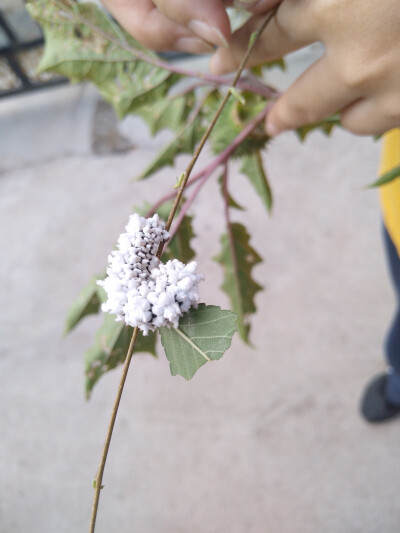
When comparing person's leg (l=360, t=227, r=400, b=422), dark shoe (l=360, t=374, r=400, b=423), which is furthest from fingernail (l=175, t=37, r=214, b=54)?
dark shoe (l=360, t=374, r=400, b=423)

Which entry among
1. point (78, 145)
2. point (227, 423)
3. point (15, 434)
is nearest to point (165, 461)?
point (227, 423)

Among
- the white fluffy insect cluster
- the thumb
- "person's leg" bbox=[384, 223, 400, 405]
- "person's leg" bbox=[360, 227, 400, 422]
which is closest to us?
the white fluffy insect cluster

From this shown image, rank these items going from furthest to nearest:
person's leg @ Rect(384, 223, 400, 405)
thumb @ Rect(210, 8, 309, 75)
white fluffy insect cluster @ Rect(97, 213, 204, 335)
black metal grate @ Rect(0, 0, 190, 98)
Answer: black metal grate @ Rect(0, 0, 190, 98) < person's leg @ Rect(384, 223, 400, 405) < thumb @ Rect(210, 8, 309, 75) < white fluffy insect cluster @ Rect(97, 213, 204, 335)

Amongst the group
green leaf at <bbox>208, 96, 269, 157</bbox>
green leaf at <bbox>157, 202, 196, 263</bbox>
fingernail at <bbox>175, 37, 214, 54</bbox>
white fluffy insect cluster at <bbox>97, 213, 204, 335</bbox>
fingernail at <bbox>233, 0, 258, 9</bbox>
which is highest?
fingernail at <bbox>175, 37, 214, 54</bbox>

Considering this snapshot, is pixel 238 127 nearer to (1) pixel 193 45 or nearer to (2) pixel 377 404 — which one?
(1) pixel 193 45

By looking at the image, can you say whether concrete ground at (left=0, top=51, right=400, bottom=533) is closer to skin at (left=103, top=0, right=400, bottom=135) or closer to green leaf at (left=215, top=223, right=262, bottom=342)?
green leaf at (left=215, top=223, right=262, bottom=342)

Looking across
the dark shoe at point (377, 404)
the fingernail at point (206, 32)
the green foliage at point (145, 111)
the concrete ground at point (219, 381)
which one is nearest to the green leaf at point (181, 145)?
the green foliage at point (145, 111)

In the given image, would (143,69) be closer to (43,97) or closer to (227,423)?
(227,423)

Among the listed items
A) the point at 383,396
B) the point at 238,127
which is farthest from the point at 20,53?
the point at 383,396
